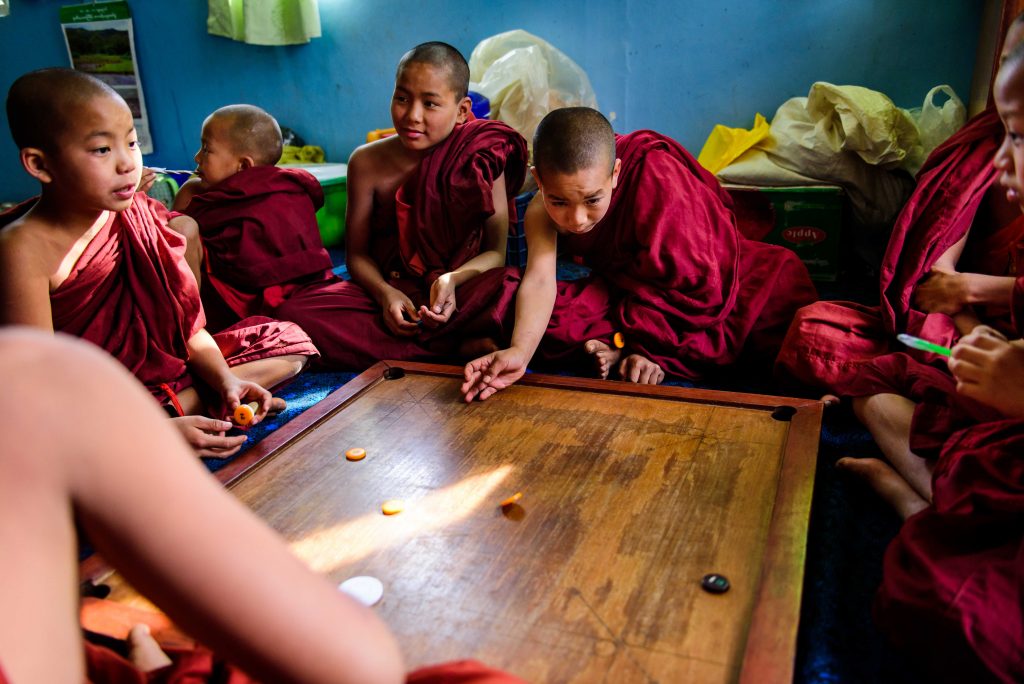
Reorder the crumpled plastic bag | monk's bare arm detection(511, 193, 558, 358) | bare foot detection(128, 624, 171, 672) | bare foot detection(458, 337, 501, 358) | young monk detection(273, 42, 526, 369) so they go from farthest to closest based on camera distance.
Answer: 1. the crumpled plastic bag
2. young monk detection(273, 42, 526, 369)
3. bare foot detection(458, 337, 501, 358)
4. monk's bare arm detection(511, 193, 558, 358)
5. bare foot detection(128, 624, 171, 672)

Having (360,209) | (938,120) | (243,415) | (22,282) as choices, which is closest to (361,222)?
(360,209)

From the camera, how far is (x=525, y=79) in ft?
11.7

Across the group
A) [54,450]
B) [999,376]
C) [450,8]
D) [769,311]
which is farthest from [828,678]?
[450,8]

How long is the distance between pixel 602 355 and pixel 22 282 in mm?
1409

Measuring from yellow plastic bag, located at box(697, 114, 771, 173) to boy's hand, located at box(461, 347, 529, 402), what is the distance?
6.74 ft

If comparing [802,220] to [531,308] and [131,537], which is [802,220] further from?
[131,537]

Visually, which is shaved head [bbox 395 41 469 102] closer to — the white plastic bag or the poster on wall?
the white plastic bag

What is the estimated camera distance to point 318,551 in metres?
1.25

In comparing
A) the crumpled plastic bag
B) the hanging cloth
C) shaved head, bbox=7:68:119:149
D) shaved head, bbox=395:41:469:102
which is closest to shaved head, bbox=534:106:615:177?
shaved head, bbox=395:41:469:102

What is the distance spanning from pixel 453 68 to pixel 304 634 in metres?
2.29

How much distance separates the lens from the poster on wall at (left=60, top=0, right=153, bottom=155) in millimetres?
5039

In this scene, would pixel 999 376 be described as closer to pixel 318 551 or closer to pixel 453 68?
pixel 318 551

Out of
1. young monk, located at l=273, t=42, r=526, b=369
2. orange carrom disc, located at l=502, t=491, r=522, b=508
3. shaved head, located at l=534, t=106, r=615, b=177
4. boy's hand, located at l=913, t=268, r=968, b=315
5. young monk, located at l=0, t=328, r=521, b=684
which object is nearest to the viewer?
young monk, located at l=0, t=328, r=521, b=684

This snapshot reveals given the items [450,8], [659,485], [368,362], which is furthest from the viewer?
[450,8]
